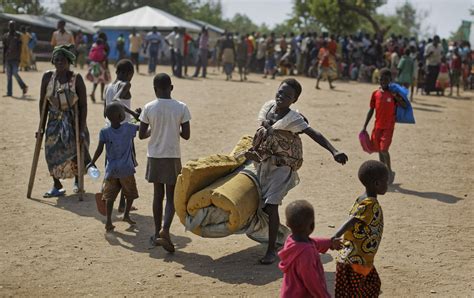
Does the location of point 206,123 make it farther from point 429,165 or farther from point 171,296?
point 171,296

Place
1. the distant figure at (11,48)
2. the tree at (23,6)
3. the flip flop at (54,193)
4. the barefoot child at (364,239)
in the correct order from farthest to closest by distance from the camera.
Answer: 1. the tree at (23,6)
2. the distant figure at (11,48)
3. the flip flop at (54,193)
4. the barefoot child at (364,239)

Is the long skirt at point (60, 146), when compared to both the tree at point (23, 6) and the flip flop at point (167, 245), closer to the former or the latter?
the flip flop at point (167, 245)

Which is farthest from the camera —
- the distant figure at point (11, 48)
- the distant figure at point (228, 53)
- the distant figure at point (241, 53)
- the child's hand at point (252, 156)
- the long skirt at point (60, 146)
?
the distant figure at point (241, 53)

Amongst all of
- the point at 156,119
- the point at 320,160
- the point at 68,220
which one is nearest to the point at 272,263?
the point at 156,119

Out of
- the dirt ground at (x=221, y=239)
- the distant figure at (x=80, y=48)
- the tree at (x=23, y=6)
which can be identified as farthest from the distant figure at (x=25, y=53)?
the tree at (x=23, y=6)

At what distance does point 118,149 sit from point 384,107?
13.5 ft

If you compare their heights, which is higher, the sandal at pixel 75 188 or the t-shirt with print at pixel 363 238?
the t-shirt with print at pixel 363 238

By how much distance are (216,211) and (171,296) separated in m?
0.95

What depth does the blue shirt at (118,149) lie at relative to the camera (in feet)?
23.2

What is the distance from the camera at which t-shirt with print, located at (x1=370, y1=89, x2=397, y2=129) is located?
969 centimetres

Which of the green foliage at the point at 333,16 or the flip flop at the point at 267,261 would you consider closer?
the flip flop at the point at 267,261

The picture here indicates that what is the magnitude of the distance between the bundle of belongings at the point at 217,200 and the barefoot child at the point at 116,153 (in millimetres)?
1060

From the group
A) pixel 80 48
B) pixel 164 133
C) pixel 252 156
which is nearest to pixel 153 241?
pixel 164 133

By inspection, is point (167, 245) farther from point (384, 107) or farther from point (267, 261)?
point (384, 107)
